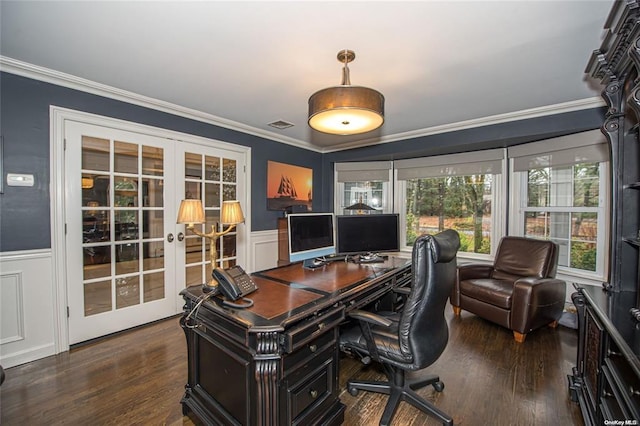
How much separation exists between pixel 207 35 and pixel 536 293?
3442 mm

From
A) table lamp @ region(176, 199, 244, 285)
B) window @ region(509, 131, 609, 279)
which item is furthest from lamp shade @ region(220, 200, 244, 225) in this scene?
window @ region(509, 131, 609, 279)

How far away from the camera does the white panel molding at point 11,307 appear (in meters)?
2.21

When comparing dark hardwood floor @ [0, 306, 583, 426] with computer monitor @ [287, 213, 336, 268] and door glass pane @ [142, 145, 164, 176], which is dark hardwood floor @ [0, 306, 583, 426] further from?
door glass pane @ [142, 145, 164, 176]

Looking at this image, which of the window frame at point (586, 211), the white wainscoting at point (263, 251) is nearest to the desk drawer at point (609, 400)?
the window frame at point (586, 211)

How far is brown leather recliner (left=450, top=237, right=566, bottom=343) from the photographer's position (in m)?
2.66

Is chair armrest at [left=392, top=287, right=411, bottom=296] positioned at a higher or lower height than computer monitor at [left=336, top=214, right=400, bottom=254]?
lower

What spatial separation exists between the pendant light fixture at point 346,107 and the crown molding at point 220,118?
1.99m

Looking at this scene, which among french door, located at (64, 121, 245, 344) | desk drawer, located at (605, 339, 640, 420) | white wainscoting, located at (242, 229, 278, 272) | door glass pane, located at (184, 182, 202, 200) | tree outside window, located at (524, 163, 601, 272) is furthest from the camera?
white wainscoting, located at (242, 229, 278, 272)

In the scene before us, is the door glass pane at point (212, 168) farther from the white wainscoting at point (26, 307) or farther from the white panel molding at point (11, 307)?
the white panel molding at point (11, 307)

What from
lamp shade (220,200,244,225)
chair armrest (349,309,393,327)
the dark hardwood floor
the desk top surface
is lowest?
the dark hardwood floor

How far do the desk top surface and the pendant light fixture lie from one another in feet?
3.56

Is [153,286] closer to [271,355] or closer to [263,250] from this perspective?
[263,250]

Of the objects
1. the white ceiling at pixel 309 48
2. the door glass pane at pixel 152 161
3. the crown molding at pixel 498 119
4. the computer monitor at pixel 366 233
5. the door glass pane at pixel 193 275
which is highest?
the white ceiling at pixel 309 48

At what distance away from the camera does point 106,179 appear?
2.72 metres
